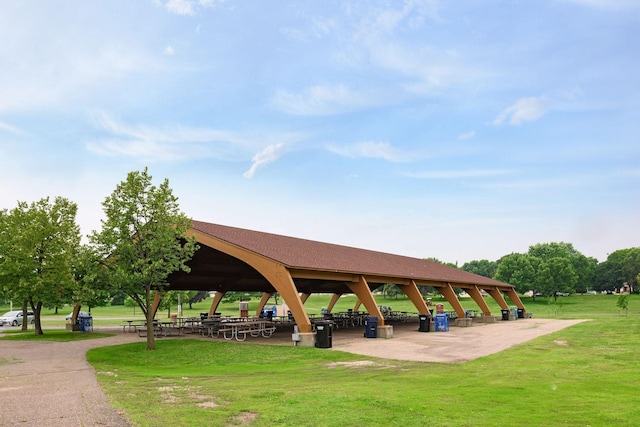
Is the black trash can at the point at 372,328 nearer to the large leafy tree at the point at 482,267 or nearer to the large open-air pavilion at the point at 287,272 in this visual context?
the large open-air pavilion at the point at 287,272

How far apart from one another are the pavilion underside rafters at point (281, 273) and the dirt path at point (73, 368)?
292 centimetres

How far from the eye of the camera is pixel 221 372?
535 inches

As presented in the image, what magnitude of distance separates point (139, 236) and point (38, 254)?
450 inches

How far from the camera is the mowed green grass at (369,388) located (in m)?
7.60

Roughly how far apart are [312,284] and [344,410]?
33.4 metres

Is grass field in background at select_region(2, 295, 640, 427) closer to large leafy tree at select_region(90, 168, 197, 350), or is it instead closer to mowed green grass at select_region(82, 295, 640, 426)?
mowed green grass at select_region(82, 295, 640, 426)

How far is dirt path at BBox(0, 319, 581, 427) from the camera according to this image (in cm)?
803

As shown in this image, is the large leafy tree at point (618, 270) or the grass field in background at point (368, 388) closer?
the grass field in background at point (368, 388)

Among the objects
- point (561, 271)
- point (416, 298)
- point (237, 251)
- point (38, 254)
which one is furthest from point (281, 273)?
point (561, 271)

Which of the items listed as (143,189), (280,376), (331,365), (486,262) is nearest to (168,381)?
(280,376)

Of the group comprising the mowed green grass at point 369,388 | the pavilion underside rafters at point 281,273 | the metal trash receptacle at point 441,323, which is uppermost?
the pavilion underside rafters at point 281,273

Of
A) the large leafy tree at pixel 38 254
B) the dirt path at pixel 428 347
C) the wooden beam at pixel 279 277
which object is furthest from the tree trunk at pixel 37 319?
the dirt path at pixel 428 347

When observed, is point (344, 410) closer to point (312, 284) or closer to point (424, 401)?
point (424, 401)

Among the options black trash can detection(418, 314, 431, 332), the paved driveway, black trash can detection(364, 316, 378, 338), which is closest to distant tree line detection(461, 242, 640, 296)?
A: black trash can detection(418, 314, 431, 332)
